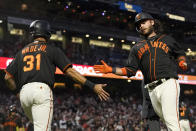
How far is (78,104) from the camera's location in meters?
20.3

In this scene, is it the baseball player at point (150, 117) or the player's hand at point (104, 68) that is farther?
the baseball player at point (150, 117)

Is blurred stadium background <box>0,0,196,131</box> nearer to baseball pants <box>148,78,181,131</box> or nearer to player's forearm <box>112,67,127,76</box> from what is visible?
player's forearm <box>112,67,127,76</box>

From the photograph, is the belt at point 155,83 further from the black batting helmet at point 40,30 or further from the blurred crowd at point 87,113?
the blurred crowd at point 87,113

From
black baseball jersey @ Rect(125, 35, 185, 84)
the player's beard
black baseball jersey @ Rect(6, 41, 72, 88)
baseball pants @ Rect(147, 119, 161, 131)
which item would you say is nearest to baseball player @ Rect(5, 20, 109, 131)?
black baseball jersey @ Rect(6, 41, 72, 88)

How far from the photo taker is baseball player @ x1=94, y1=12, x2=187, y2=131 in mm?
4121

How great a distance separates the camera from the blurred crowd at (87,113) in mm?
16391

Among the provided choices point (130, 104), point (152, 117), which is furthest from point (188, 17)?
point (152, 117)

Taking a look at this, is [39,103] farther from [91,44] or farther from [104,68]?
[91,44]

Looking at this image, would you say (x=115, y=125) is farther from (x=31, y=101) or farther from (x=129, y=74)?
(x=31, y=101)

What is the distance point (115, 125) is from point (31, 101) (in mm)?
14477

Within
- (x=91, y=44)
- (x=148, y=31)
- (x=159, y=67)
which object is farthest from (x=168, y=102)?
(x=91, y=44)

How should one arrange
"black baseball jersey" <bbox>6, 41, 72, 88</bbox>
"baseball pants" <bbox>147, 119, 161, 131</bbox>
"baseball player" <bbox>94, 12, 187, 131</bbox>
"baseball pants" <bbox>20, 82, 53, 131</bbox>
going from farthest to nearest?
"baseball pants" <bbox>147, 119, 161, 131</bbox>, "baseball player" <bbox>94, 12, 187, 131</bbox>, "black baseball jersey" <bbox>6, 41, 72, 88</bbox>, "baseball pants" <bbox>20, 82, 53, 131</bbox>

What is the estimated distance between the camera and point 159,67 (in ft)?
14.8

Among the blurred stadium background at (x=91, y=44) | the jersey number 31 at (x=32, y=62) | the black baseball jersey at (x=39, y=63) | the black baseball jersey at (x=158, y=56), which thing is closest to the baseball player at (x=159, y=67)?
the black baseball jersey at (x=158, y=56)
